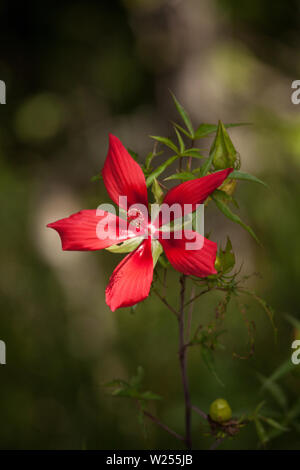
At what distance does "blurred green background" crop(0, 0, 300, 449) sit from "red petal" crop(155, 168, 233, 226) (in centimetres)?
69

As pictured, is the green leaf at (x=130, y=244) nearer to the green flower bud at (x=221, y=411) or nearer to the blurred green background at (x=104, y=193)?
the green flower bud at (x=221, y=411)

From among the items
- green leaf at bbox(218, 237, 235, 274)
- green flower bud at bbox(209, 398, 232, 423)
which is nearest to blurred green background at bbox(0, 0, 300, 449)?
green flower bud at bbox(209, 398, 232, 423)

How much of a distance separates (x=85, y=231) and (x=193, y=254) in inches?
4.7

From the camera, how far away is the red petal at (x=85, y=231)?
55 centimetres

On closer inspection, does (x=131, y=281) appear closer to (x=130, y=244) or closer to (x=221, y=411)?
(x=130, y=244)

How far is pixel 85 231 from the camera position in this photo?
0.56 meters

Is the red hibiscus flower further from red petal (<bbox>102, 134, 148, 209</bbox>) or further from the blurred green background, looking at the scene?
the blurred green background

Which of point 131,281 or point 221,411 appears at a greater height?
point 131,281

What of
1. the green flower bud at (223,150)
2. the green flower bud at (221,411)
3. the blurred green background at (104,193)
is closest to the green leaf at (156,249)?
the green flower bud at (223,150)

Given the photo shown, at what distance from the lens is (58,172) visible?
180 centimetres

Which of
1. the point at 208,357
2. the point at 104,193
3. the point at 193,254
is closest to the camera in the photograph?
the point at 193,254

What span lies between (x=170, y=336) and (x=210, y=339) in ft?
2.41

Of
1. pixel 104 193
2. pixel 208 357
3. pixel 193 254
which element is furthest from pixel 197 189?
pixel 104 193

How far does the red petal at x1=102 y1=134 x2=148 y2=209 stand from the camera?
555mm
